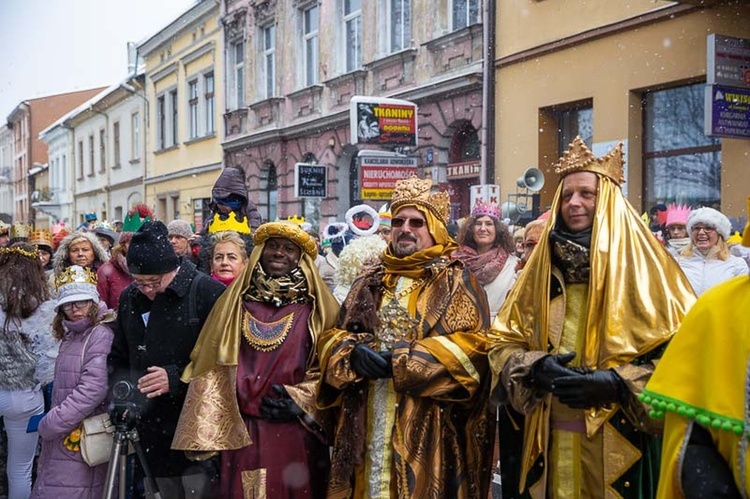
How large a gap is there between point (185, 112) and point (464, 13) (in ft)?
48.5

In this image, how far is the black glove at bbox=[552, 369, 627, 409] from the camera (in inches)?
116

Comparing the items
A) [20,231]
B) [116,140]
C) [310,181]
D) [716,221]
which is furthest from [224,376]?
[116,140]

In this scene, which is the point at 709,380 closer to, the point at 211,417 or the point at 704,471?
the point at 704,471

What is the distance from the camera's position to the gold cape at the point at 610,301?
10.2 ft

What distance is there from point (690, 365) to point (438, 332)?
172 cm

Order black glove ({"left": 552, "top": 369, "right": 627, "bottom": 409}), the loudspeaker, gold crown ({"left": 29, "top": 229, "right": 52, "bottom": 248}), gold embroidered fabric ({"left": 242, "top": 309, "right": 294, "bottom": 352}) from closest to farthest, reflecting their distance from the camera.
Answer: black glove ({"left": 552, "top": 369, "right": 627, "bottom": 409})
gold embroidered fabric ({"left": 242, "top": 309, "right": 294, "bottom": 352})
gold crown ({"left": 29, "top": 229, "right": 52, "bottom": 248})
the loudspeaker

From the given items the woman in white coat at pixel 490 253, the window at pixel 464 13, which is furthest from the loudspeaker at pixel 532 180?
the woman in white coat at pixel 490 253

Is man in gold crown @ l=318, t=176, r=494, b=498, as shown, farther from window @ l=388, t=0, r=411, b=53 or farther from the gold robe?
window @ l=388, t=0, r=411, b=53

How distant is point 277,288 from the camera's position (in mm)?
4094

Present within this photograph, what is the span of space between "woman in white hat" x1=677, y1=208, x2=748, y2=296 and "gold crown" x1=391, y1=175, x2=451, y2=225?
120 inches

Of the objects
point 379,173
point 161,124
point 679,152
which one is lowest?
point 379,173

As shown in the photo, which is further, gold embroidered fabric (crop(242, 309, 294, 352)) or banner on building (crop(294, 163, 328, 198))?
banner on building (crop(294, 163, 328, 198))

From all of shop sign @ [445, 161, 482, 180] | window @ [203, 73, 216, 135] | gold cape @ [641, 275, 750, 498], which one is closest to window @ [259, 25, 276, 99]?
window @ [203, 73, 216, 135]

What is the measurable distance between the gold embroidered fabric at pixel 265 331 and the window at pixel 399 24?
12391 millimetres
